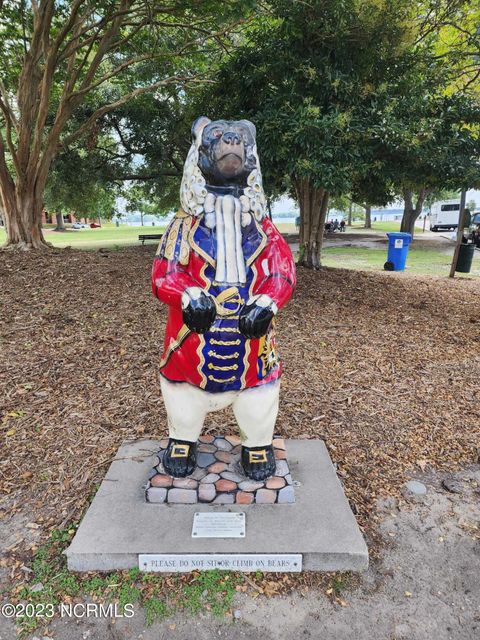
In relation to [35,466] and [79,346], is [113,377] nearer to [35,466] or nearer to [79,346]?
[79,346]

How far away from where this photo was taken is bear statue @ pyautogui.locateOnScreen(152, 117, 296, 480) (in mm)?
2191

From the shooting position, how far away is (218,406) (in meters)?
2.48

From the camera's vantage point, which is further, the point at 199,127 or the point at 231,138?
the point at 199,127

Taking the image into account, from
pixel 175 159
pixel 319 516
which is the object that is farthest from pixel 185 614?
pixel 175 159

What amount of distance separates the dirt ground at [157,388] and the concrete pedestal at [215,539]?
22cm

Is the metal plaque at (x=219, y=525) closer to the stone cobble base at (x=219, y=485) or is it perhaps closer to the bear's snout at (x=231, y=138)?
the stone cobble base at (x=219, y=485)

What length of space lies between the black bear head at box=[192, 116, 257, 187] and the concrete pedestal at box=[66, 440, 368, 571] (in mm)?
1781

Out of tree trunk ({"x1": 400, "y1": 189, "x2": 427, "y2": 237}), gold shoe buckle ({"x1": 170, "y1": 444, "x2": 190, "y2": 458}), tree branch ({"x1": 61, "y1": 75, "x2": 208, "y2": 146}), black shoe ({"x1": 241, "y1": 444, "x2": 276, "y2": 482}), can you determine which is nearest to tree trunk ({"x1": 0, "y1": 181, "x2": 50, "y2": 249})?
tree branch ({"x1": 61, "y1": 75, "x2": 208, "y2": 146})

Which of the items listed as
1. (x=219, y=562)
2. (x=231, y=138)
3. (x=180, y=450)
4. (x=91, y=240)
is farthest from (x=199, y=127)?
(x=91, y=240)

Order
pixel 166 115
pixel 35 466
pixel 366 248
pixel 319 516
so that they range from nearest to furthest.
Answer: pixel 319 516 < pixel 35 466 < pixel 166 115 < pixel 366 248

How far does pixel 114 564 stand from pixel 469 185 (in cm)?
646

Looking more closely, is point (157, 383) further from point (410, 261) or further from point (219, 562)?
point (410, 261)

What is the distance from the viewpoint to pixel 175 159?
14250mm

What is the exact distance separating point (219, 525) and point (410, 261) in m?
13.8
